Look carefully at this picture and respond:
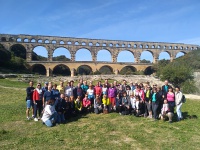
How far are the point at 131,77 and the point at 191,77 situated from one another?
12.4 meters

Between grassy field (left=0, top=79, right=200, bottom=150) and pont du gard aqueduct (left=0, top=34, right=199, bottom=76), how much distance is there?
47991mm

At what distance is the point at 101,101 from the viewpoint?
41.3 ft

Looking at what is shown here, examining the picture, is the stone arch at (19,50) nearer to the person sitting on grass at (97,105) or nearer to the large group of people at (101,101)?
the large group of people at (101,101)

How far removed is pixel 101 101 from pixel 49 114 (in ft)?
10.2

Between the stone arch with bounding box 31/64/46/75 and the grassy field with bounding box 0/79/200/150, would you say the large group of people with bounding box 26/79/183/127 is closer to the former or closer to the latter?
the grassy field with bounding box 0/79/200/150

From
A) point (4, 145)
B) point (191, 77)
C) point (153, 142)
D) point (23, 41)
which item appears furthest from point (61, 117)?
point (23, 41)

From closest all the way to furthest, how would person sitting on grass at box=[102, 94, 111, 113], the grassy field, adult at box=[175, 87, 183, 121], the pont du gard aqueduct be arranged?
the grassy field, adult at box=[175, 87, 183, 121], person sitting on grass at box=[102, 94, 111, 113], the pont du gard aqueduct

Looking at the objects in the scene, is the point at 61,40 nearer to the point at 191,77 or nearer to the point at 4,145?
the point at 191,77

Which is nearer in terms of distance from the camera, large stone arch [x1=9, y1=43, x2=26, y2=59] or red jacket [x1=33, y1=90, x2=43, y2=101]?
red jacket [x1=33, y1=90, x2=43, y2=101]

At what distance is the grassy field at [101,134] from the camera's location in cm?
805

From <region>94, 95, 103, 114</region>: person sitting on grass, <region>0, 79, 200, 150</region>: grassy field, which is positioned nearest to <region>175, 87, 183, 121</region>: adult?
<region>0, 79, 200, 150</region>: grassy field

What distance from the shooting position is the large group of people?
11.0m

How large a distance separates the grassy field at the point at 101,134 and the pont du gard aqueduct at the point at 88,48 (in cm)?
4799

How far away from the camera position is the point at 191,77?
38.7 metres
